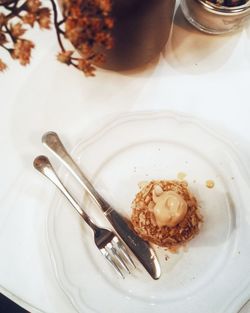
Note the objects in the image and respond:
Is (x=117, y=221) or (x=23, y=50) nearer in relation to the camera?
(x=23, y=50)

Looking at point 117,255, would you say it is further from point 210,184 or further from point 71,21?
point 71,21

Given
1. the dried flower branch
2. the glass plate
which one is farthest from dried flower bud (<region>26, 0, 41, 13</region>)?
the glass plate

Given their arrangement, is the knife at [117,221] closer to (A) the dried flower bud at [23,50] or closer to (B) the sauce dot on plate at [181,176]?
(B) the sauce dot on plate at [181,176]

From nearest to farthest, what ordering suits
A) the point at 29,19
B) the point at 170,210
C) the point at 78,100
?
1. the point at 29,19
2. the point at 170,210
3. the point at 78,100

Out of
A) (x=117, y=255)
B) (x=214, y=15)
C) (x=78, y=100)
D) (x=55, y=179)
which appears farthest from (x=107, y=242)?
(x=214, y=15)

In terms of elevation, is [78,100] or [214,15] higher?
[214,15]

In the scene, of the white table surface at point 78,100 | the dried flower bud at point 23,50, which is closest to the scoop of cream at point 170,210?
the white table surface at point 78,100

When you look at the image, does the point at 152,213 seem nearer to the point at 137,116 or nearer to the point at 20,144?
the point at 137,116
